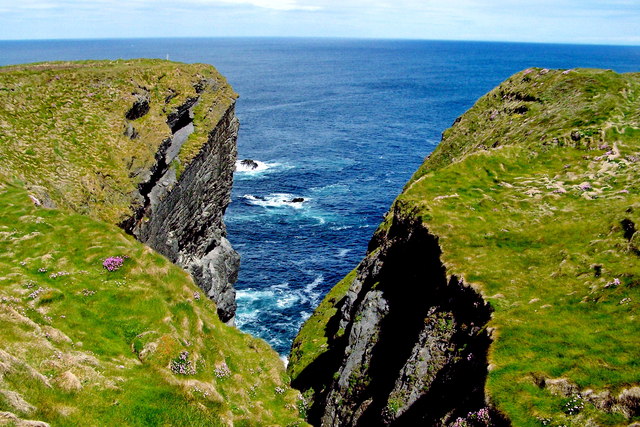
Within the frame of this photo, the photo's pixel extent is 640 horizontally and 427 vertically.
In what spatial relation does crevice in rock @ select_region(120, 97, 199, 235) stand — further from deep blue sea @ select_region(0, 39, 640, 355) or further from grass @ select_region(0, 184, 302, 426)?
deep blue sea @ select_region(0, 39, 640, 355)

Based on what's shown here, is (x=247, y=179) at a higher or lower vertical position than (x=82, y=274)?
lower

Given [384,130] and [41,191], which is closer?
[41,191]

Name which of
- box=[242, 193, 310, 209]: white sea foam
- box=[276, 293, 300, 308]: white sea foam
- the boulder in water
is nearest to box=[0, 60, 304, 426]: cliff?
box=[276, 293, 300, 308]: white sea foam

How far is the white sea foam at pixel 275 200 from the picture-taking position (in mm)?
104312

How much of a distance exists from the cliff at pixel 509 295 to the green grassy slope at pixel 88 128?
25.7 metres

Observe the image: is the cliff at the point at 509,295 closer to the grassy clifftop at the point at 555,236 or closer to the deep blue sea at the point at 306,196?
the grassy clifftop at the point at 555,236

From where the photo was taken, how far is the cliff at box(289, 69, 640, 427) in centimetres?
1606

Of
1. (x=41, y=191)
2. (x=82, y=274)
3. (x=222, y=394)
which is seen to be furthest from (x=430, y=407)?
(x=41, y=191)

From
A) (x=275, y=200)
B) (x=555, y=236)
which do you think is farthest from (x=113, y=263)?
(x=275, y=200)

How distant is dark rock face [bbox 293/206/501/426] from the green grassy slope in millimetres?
25724

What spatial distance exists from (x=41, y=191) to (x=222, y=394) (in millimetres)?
27090

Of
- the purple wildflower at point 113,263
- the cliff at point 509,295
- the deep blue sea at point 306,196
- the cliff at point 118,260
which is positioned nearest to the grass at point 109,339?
the cliff at point 118,260

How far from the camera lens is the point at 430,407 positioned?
66.8 ft

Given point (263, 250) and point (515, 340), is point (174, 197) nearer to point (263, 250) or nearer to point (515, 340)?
point (263, 250)
